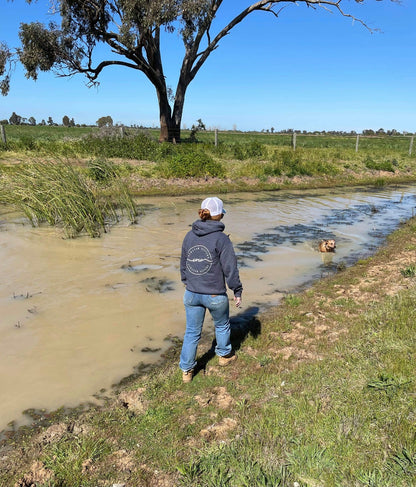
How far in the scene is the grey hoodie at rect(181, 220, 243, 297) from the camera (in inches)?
137

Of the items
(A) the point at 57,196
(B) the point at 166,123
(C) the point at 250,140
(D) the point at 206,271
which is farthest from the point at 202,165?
(C) the point at 250,140

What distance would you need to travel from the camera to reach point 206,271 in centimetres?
349

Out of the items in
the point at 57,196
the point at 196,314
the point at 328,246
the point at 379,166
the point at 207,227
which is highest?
the point at 207,227

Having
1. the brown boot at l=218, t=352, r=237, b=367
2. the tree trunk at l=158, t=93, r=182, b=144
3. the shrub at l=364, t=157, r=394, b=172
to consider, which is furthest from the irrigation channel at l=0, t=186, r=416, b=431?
the tree trunk at l=158, t=93, r=182, b=144

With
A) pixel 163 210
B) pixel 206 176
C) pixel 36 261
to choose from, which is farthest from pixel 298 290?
pixel 206 176

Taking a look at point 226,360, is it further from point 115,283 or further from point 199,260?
point 115,283

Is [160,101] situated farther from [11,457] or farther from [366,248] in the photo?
[11,457]

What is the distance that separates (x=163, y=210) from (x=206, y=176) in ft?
16.3

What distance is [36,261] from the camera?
7.27 metres

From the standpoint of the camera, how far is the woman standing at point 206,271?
347 cm

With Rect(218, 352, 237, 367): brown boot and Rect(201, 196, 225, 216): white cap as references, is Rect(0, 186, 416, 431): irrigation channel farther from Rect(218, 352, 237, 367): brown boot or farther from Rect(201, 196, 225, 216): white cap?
Rect(201, 196, 225, 216): white cap

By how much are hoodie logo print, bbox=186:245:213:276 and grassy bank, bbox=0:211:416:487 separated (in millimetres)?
1083

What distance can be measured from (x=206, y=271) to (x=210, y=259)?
12cm

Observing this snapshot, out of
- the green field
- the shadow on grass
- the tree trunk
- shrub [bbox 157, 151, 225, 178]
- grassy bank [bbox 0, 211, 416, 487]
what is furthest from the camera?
the green field
